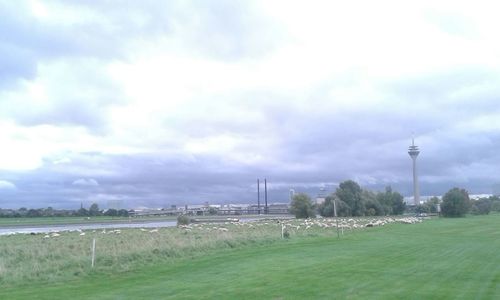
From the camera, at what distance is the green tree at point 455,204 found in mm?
132500

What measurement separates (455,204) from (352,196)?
26049 millimetres

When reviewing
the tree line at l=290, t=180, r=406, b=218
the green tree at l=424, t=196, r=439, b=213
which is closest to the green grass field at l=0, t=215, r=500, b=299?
the tree line at l=290, t=180, r=406, b=218

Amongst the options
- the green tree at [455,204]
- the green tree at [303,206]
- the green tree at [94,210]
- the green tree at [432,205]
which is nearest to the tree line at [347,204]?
the green tree at [303,206]

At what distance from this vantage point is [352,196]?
411 feet

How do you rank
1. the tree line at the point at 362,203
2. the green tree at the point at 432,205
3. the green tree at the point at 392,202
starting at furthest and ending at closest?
the green tree at the point at 432,205 → the green tree at the point at 392,202 → the tree line at the point at 362,203

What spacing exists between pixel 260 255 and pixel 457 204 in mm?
113730

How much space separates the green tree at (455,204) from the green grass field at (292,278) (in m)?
109

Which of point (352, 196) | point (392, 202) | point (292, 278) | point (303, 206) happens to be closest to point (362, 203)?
point (352, 196)

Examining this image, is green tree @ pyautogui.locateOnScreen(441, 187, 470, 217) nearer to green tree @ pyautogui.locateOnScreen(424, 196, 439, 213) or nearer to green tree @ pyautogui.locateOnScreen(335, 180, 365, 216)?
green tree @ pyautogui.locateOnScreen(335, 180, 365, 216)

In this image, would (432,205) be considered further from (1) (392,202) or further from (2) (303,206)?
(2) (303,206)

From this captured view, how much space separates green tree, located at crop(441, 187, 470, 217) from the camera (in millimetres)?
132500

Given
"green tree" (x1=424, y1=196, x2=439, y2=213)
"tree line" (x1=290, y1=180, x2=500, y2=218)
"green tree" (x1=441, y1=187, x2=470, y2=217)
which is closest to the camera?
"tree line" (x1=290, y1=180, x2=500, y2=218)

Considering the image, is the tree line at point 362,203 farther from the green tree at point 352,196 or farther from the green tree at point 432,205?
the green tree at point 432,205

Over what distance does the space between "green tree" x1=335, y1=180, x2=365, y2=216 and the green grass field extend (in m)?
95.0
